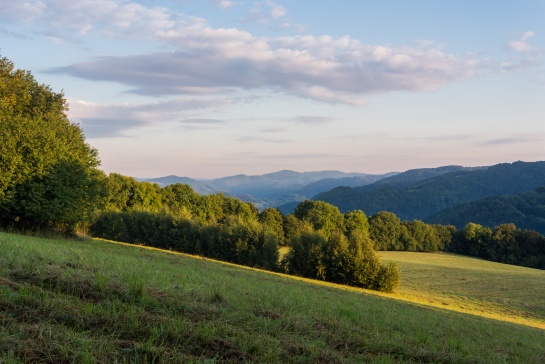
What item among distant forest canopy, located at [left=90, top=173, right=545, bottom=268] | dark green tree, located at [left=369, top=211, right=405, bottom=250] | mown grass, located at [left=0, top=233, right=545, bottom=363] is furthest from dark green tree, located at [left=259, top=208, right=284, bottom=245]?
mown grass, located at [left=0, top=233, right=545, bottom=363]

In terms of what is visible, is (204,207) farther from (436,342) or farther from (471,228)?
(436,342)

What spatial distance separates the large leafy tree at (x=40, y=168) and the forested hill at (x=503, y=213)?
6655 inches

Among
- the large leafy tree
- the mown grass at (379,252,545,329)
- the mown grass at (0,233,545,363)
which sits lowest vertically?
the mown grass at (379,252,545,329)

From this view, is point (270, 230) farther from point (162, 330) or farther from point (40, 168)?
point (162, 330)

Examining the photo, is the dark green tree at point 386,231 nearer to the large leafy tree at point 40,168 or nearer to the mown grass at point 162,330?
the large leafy tree at point 40,168

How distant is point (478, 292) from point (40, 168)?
48.7 meters

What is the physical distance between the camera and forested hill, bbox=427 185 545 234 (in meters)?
172

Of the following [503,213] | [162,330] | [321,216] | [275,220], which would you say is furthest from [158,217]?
[503,213]

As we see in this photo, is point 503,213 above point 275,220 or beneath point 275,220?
above

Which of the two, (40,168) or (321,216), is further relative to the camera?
(321,216)

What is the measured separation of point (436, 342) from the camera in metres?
9.28

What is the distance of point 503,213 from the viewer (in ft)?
579

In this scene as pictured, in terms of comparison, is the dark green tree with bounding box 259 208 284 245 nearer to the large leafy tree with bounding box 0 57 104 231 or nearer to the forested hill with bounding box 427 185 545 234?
the large leafy tree with bounding box 0 57 104 231

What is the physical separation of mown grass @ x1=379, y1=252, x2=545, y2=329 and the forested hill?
117018 millimetres
